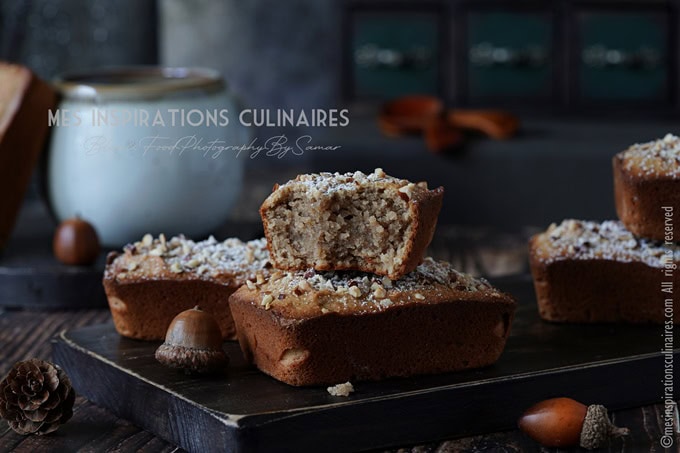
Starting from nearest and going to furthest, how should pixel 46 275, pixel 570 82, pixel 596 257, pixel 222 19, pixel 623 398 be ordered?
1. pixel 623 398
2. pixel 596 257
3. pixel 46 275
4. pixel 570 82
5. pixel 222 19

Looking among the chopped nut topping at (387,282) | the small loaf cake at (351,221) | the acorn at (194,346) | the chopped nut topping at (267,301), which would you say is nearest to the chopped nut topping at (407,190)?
the small loaf cake at (351,221)

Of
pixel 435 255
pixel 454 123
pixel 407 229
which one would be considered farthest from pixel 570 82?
pixel 407 229

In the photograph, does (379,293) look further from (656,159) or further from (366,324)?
(656,159)

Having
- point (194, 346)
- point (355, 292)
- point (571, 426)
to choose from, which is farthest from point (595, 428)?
point (194, 346)

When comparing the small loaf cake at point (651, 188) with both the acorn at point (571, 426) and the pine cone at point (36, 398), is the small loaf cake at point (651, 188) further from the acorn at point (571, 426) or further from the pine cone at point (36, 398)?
the pine cone at point (36, 398)

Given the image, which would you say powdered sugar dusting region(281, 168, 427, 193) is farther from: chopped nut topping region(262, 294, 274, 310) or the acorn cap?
the acorn cap

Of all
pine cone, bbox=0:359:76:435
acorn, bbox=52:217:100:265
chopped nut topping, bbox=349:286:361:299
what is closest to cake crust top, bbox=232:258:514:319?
chopped nut topping, bbox=349:286:361:299

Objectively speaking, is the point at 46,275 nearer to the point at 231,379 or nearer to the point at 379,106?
the point at 231,379
